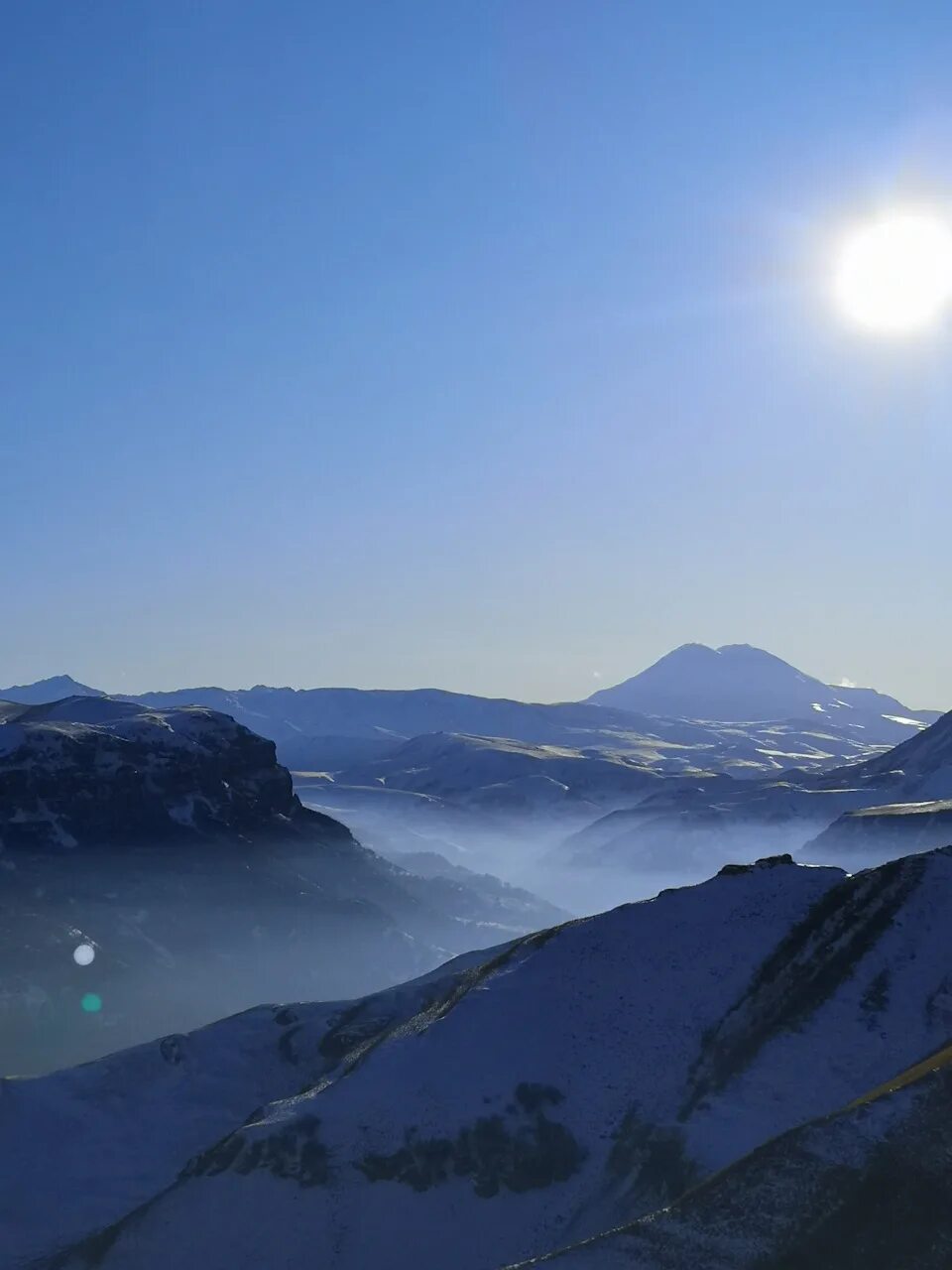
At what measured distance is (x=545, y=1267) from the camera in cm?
5206

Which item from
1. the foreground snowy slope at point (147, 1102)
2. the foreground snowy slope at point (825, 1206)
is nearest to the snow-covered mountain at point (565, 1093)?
the foreground snowy slope at point (147, 1102)

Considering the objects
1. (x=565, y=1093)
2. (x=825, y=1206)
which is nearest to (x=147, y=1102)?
(x=565, y=1093)

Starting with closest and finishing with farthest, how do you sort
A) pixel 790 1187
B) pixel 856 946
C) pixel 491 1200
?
pixel 790 1187 → pixel 491 1200 → pixel 856 946

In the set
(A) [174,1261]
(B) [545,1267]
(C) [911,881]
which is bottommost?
(A) [174,1261]

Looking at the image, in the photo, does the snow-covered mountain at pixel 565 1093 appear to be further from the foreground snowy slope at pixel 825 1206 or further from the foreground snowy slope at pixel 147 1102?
the foreground snowy slope at pixel 825 1206

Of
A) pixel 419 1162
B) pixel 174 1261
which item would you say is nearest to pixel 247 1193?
pixel 174 1261

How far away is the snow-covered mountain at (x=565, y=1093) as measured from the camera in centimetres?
7950

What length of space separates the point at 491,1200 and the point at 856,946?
105ft

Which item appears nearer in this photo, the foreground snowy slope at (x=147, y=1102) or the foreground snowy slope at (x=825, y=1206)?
the foreground snowy slope at (x=825, y=1206)

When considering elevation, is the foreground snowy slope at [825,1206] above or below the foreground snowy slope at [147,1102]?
above

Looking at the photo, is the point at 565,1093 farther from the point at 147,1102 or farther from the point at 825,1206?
the point at 147,1102

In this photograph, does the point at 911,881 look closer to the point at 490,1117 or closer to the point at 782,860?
the point at 782,860

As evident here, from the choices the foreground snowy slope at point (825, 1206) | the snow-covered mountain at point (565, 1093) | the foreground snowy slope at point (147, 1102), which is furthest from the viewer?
the foreground snowy slope at point (147, 1102)

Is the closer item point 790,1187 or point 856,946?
point 790,1187
